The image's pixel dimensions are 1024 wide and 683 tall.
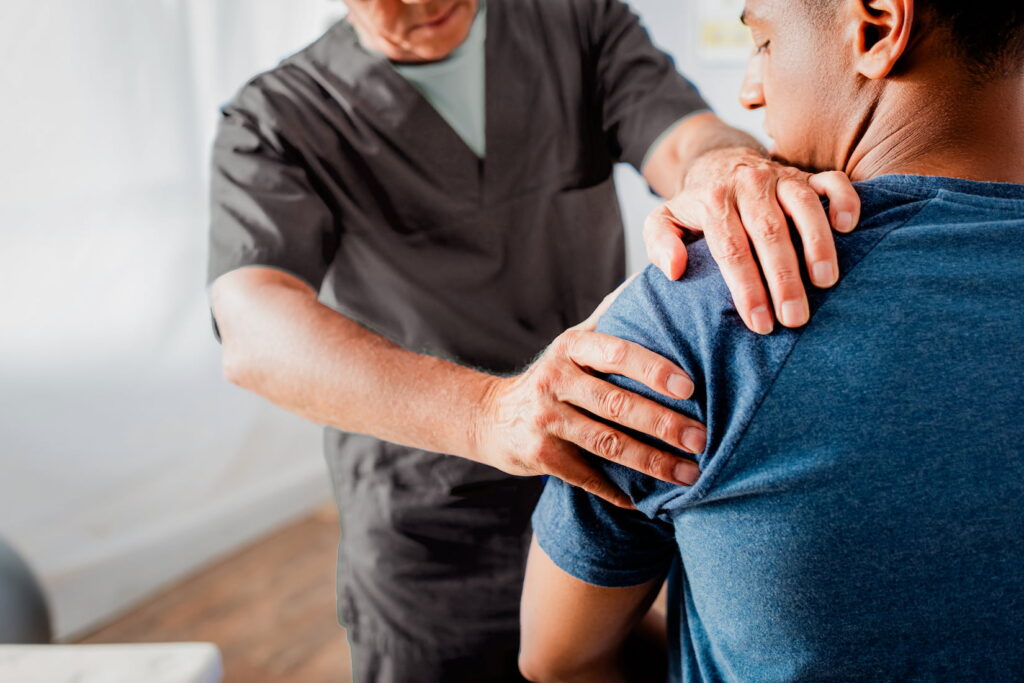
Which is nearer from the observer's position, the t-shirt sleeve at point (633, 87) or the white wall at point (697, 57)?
the t-shirt sleeve at point (633, 87)

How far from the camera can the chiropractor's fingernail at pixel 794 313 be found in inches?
22.3

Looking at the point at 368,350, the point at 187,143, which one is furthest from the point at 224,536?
the point at 368,350

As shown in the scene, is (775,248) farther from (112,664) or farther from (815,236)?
(112,664)

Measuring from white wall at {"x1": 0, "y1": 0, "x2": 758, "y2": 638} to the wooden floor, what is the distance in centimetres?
9

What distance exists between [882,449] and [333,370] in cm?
63

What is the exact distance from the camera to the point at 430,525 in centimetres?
127

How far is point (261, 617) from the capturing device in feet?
7.63

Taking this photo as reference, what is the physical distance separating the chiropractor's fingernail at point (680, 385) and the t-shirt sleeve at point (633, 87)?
80 cm

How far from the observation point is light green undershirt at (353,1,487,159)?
1.25 metres

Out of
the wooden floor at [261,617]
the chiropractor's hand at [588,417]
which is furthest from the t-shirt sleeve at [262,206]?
the wooden floor at [261,617]

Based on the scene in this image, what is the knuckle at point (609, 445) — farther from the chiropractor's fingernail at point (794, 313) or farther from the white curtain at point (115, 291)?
the white curtain at point (115, 291)

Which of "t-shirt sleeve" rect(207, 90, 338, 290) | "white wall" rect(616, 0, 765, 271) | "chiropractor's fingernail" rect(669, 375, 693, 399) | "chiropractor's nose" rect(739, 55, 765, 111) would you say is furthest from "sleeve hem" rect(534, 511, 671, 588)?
"white wall" rect(616, 0, 765, 271)

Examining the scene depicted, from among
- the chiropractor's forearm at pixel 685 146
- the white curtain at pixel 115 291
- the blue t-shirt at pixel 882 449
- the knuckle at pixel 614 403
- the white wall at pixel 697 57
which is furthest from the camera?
the white wall at pixel 697 57

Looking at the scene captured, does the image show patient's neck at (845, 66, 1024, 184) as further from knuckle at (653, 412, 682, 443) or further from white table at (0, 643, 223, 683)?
white table at (0, 643, 223, 683)
